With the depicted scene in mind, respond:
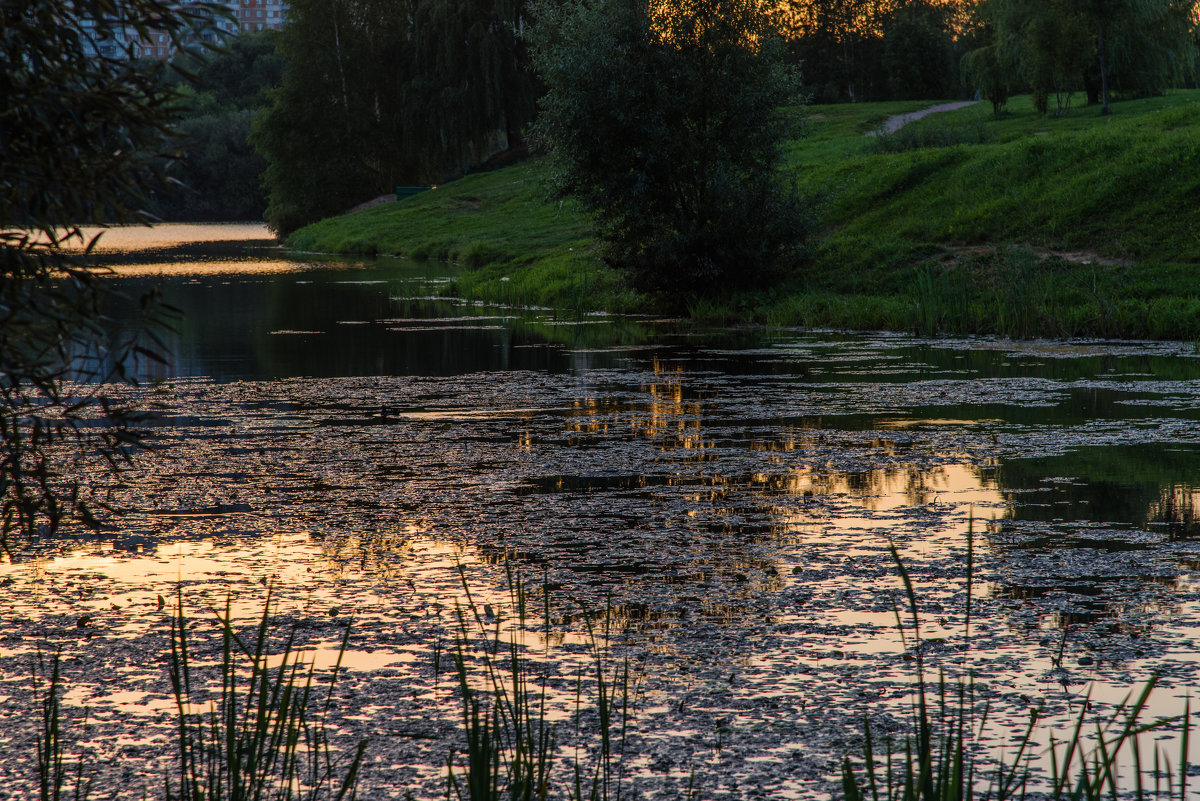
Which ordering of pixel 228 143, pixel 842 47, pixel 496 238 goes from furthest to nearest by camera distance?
pixel 228 143 → pixel 842 47 → pixel 496 238

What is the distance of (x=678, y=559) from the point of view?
24.0ft

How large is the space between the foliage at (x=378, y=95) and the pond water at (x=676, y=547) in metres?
46.6

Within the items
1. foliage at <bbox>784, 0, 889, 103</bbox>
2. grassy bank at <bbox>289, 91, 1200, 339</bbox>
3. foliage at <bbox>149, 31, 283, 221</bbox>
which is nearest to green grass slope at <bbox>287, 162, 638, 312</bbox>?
grassy bank at <bbox>289, 91, 1200, 339</bbox>

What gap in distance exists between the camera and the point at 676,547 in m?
7.58

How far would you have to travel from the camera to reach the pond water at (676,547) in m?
5.03

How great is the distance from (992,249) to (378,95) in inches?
1895

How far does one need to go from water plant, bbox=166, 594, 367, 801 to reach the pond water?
0.14m

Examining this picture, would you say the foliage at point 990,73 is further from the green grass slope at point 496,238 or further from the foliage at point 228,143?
the foliage at point 228,143

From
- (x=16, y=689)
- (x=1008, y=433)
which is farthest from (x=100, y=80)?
(x=1008, y=433)

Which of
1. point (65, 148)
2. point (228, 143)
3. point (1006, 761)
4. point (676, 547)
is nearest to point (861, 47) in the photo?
point (228, 143)

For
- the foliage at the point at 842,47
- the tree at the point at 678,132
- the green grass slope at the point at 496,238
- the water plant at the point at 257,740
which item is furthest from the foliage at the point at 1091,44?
the water plant at the point at 257,740

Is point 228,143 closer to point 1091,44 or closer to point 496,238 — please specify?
point 496,238

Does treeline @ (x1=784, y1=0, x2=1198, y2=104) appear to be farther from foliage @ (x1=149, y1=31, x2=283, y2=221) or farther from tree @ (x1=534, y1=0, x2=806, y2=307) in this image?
foliage @ (x1=149, y1=31, x2=283, y2=221)

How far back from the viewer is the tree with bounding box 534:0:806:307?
22719mm
